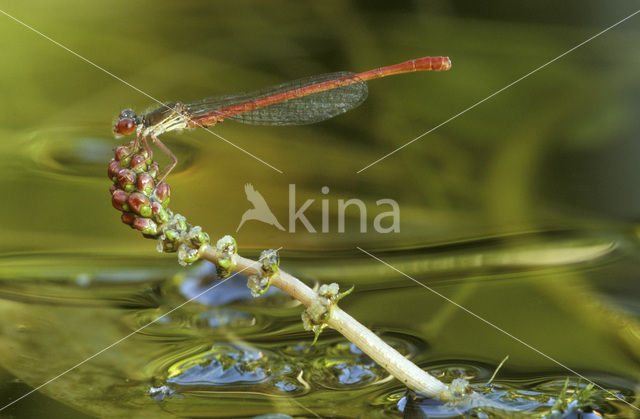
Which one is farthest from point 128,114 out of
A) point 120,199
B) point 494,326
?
point 494,326

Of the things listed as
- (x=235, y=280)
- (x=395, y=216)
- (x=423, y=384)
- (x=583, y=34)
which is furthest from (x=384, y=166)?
(x=423, y=384)

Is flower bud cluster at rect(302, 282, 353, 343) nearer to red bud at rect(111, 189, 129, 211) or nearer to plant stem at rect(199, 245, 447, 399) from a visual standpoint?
plant stem at rect(199, 245, 447, 399)

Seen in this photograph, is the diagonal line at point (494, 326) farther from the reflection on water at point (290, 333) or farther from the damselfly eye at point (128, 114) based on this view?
the damselfly eye at point (128, 114)

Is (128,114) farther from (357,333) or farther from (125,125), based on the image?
(357,333)

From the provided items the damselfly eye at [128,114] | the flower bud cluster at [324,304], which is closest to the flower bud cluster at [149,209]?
the flower bud cluster at [324,304]

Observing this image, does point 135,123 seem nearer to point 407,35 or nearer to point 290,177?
point 290,177

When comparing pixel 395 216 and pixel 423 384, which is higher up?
pixel 395 216

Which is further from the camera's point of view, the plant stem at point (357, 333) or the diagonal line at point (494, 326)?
the diagonal line at point (494, 326)

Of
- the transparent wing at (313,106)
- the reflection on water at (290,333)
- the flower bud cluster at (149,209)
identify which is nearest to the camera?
the flower bud cluster at (149,209)
